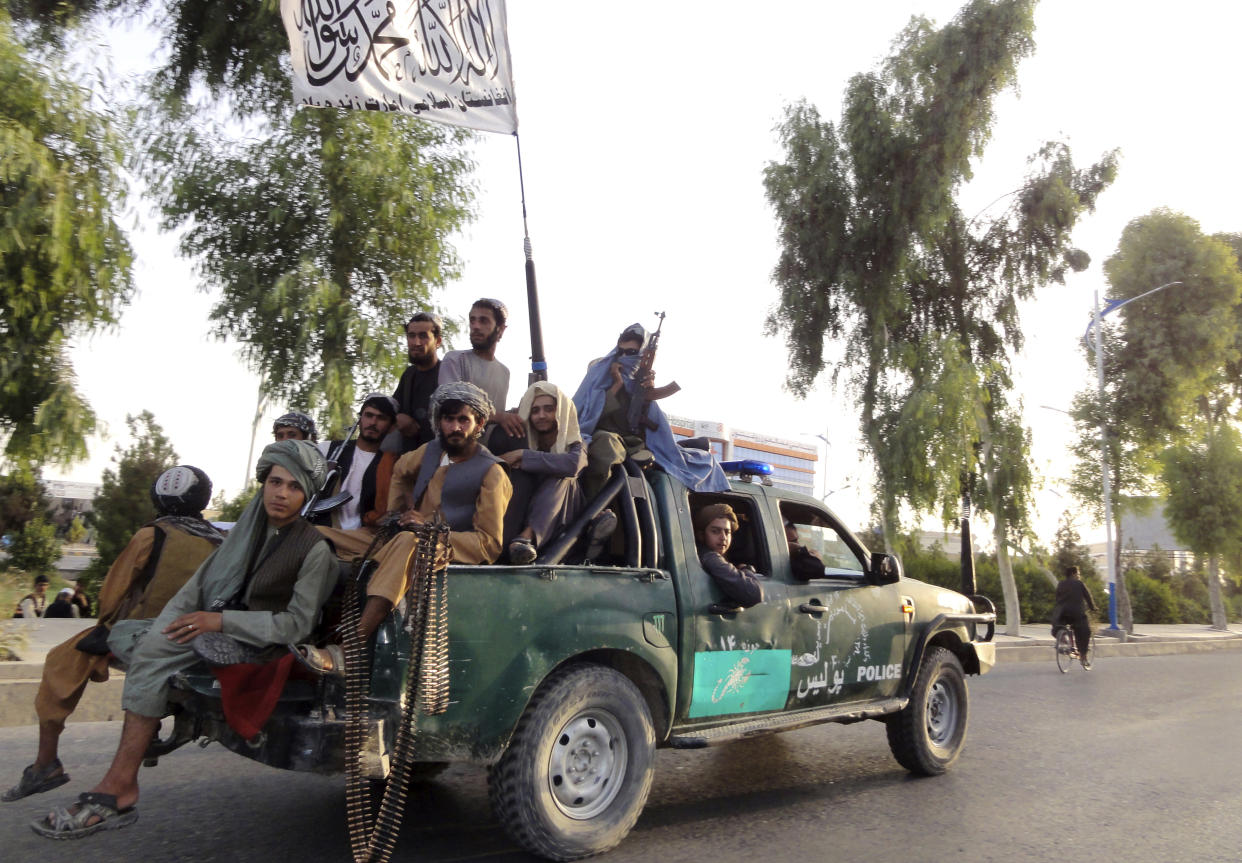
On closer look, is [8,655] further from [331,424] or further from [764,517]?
[764,517]

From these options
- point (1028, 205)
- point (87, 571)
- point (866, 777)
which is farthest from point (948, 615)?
point (1028, 205)

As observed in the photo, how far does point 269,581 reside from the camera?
4027 mm

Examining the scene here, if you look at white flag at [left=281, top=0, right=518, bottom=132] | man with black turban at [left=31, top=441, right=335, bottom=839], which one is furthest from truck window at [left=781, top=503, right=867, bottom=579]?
white flag at [left=281, top=0, right=518, bottom=132]

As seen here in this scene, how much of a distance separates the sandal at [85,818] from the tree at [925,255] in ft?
63.0

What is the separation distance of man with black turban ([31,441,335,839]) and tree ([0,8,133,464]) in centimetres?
636

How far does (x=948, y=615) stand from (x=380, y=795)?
3816 millimetres

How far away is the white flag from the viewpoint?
8109 millimetres

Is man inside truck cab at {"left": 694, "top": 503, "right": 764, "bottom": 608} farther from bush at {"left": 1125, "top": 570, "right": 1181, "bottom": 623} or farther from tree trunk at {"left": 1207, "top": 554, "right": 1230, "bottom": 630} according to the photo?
bush at {"left": 1125, "top": 570, "right": 1181, "bottom": 623}

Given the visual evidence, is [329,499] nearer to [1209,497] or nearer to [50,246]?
[50,246]

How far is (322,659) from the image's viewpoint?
12.1 ft

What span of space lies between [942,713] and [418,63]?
21.6ft

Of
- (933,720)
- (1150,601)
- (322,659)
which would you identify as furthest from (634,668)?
(1150,601)

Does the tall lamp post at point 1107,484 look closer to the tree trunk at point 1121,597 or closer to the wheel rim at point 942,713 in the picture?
the tree trunk at point 1121,597

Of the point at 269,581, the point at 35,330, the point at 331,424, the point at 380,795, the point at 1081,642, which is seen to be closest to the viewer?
the point at 269,581
